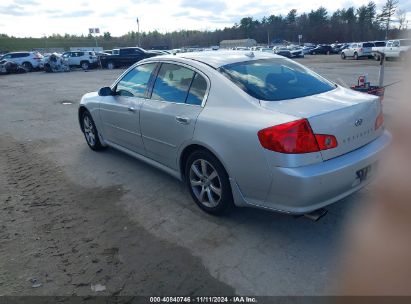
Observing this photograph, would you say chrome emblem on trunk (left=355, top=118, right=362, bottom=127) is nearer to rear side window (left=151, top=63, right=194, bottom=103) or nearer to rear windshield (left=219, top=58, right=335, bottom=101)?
rear windshield (left=219, top=58, right=335, bottom=101)

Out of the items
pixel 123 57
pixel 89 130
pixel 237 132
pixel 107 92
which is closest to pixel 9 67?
pixel 123 57

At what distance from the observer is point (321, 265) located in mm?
2930

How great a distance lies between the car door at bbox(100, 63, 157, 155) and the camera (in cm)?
457

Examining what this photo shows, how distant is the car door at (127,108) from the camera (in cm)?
457

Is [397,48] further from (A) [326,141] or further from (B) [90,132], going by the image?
(A) [326,141]

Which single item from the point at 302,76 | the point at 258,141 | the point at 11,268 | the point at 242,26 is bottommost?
the point at 11,268

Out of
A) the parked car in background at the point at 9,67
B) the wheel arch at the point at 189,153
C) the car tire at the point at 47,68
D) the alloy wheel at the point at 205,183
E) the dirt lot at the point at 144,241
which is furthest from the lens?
the car tire at the point at 47,68

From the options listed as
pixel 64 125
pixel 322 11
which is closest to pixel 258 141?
pixel 64 125

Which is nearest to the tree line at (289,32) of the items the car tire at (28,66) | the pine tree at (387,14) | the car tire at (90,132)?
the pine tree at (387,14)

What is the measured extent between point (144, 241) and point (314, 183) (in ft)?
5.51

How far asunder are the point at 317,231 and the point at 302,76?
1.68m

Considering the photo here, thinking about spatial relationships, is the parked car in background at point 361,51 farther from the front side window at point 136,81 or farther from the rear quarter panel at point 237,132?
the rear quarter panel at point 237,132

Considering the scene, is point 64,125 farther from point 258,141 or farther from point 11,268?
point 258,141

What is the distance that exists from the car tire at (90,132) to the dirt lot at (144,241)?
91 centimetres
